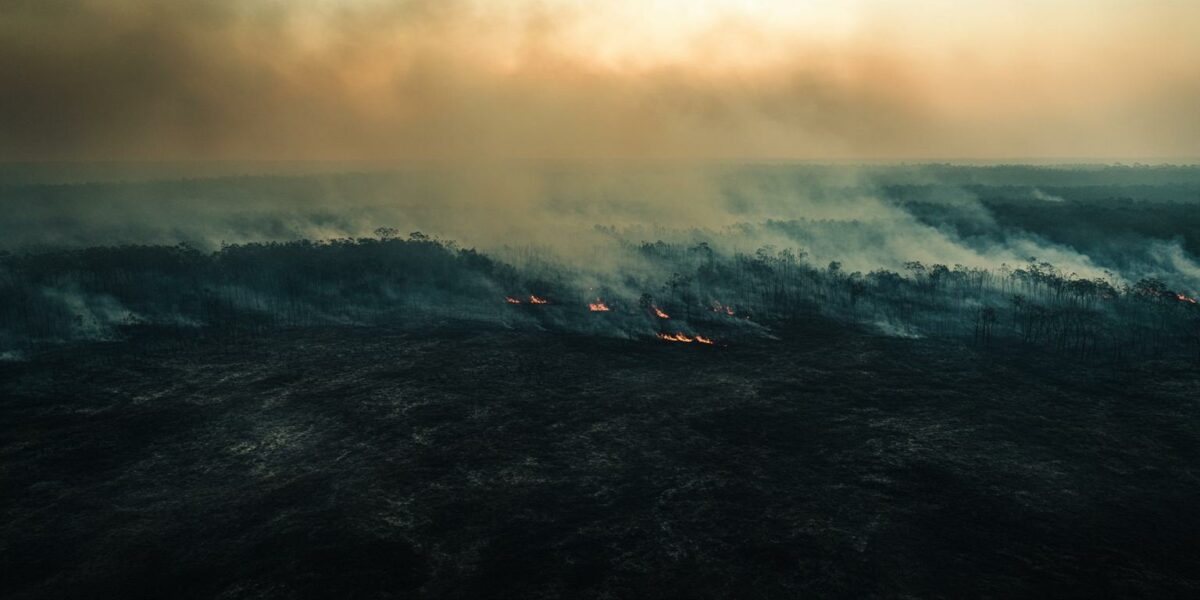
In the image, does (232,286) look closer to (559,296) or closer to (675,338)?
(559,296)

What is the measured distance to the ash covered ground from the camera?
43.1 meters

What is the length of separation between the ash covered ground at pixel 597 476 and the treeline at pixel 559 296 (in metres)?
19.9

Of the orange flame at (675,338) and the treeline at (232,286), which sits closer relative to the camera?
the orange flame at (675,338)

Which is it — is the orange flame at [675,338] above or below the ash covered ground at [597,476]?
above

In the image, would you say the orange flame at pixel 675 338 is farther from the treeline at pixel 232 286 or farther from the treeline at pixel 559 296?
the treeline at pixel 232 286

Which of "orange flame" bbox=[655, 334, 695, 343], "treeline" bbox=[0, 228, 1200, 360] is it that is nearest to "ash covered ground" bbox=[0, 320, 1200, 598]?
"orange flame" bbox=[655, 334, 695, 343]

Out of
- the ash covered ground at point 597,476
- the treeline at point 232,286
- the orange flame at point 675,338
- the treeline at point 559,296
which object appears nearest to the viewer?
the ash covered ground at point 597,476

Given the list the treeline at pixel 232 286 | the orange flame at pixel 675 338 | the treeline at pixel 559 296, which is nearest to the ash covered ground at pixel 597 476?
the orange flame at pixel 675 338

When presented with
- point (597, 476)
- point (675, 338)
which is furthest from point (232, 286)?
point (597, 476)

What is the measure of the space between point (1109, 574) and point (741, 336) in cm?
6417

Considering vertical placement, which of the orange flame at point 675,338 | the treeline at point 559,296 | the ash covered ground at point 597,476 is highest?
the treeline at point 559,296

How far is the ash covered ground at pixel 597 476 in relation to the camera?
43.1m

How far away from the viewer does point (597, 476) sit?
56531 millimetres

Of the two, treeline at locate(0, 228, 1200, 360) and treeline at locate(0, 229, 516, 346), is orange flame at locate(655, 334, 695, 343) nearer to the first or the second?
treeline at locate(0, 228, 1200, 360)
